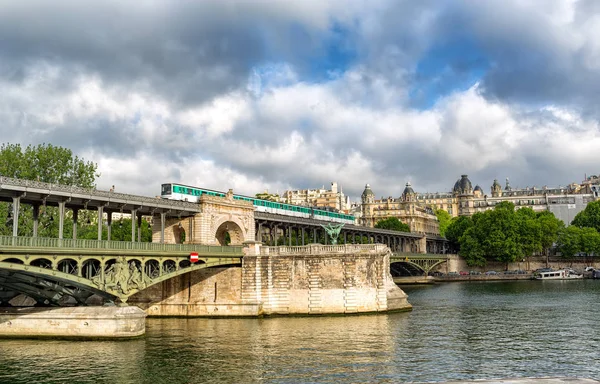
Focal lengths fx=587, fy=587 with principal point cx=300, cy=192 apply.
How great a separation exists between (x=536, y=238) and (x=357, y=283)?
8819 cm

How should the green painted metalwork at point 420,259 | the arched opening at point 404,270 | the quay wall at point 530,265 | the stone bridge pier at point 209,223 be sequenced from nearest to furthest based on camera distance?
the stone bridge pier at point 209,223
the green painted metalwork at point 420,259
the arched opening at point 404,270
the quay wall at point 530,265

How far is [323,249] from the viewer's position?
2167 inches

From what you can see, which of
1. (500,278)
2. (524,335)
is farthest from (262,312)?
(500,278)

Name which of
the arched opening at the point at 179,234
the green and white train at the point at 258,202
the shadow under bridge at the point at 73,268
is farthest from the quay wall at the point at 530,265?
the shadow under bridge at the point at 73,268

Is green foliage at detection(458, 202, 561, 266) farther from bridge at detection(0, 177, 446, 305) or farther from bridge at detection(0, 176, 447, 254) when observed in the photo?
bridge at detection(0, 177, 446, 305)

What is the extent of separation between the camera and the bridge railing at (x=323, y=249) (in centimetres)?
5444

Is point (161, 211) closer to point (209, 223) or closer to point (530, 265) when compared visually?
point (209, 223)

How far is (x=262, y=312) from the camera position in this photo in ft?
178

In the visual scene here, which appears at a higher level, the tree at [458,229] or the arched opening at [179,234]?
the tree at [458,229]

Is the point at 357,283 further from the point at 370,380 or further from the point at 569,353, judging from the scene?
the point at 370,380

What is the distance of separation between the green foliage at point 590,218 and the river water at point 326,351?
101 meters

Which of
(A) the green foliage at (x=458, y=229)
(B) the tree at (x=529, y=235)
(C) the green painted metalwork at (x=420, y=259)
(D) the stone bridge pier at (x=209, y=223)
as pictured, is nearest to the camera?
(D) the stone bridge pier at (x=209, y=223)

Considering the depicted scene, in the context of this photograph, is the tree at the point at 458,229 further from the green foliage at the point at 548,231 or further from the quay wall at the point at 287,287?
the quay wall at the point at 287,287

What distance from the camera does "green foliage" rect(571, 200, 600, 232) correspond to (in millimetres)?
142738
